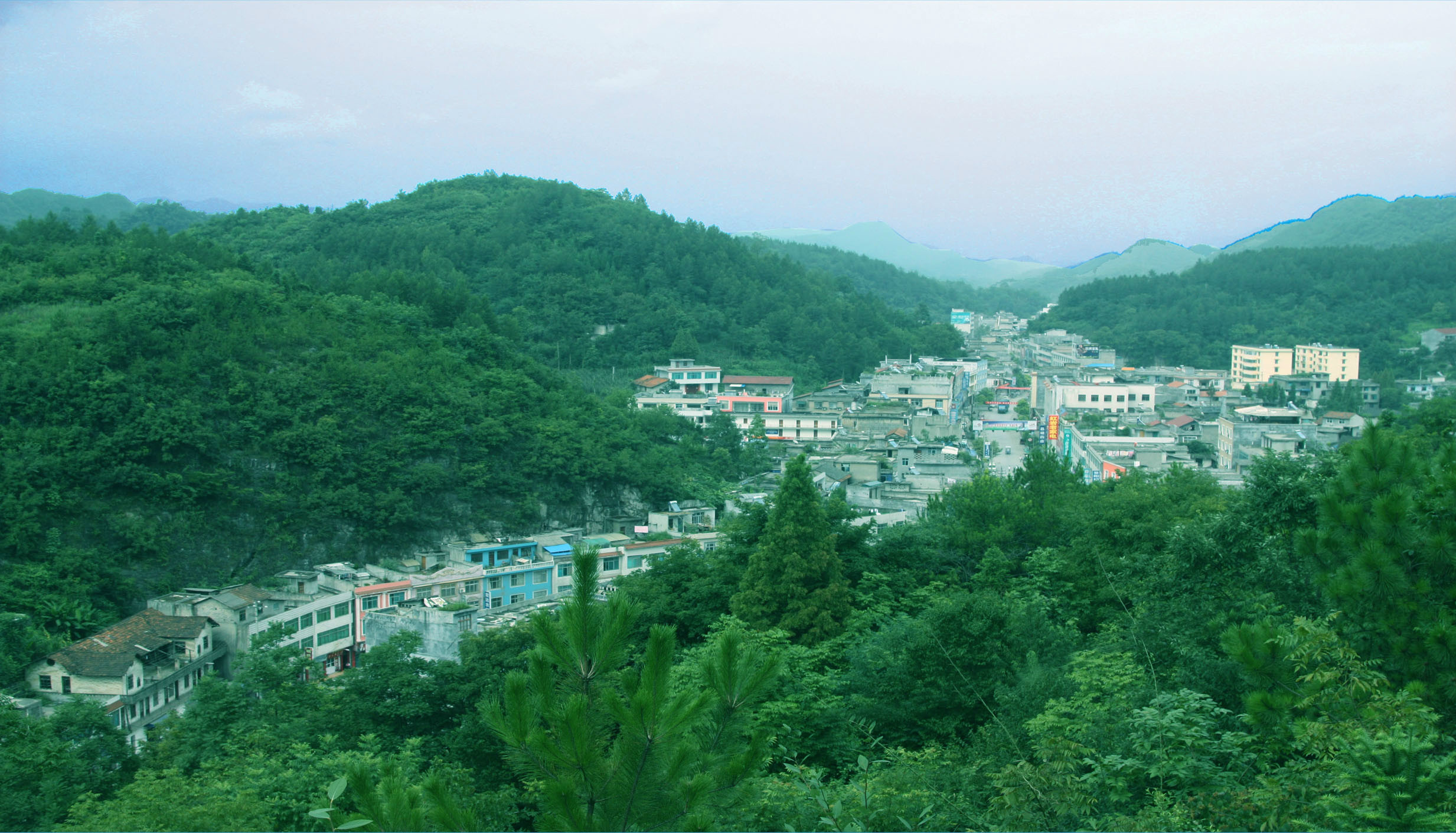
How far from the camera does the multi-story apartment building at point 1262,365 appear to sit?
107 ft

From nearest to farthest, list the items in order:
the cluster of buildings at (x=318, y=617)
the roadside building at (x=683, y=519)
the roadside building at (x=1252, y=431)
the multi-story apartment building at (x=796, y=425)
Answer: the cluster of buildings at (x=318, y=617)
the roadside building at (x=683, y=519)
the roadside building at (x=1252, y=431)
the multi-story apartment building at (x=796, y=425)

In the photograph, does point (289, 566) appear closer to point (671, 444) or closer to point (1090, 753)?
point (671, 444)

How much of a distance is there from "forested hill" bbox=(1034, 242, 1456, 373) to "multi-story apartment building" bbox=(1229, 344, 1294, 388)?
102 inches

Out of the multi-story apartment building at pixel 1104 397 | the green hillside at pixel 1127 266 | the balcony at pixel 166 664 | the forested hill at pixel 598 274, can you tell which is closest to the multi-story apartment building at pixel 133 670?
the balcony at pixel 166 664

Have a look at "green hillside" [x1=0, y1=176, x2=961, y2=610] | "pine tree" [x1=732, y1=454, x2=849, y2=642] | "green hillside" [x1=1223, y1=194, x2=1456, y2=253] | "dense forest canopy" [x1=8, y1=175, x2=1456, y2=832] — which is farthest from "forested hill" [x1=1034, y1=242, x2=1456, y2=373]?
"pine tree" [x1=732, y1=454, x2=849, y2=642]

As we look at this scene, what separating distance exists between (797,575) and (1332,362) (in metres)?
31.8

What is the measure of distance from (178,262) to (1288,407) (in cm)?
2387

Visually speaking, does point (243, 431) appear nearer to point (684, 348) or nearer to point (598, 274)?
point (684, 348)

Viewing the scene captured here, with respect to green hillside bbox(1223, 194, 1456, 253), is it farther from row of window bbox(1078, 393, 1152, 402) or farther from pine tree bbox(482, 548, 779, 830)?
pine tree bbox(482, 548, 779, 830)

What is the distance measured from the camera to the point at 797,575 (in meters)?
6.80

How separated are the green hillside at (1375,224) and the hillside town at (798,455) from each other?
27.2 metres

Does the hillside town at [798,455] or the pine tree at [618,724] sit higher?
the pine tree at [618,724]

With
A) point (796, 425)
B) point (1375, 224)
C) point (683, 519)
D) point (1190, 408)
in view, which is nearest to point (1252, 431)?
point (1190, 408)

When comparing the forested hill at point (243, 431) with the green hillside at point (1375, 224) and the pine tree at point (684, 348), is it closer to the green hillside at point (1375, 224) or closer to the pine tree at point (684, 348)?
the pine tree at point (684, 348)
